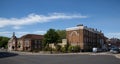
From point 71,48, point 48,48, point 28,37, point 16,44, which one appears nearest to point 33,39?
point 28,37

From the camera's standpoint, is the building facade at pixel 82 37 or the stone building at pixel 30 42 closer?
the building facade at pixel 82 37

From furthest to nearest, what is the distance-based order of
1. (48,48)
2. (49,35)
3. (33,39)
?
(33,39), (49,35), (48,48)

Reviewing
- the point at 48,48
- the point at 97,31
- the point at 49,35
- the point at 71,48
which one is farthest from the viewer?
the point at 97,31

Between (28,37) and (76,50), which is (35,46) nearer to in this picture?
(28,37)

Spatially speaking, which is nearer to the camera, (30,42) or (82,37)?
(82,37)

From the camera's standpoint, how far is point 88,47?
287 feet

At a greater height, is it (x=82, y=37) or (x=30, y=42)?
(x=82, y=37)

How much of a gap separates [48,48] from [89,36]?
698 inches

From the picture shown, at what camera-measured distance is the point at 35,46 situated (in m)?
119

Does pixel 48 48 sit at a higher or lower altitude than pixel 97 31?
lower

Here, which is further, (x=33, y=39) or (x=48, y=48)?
(x=33, y=39)

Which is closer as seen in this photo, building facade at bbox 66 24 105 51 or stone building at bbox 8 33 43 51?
building facade at bbox 66 24 105 51

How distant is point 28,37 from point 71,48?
4445 centimetres

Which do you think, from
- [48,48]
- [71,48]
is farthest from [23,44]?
[71,48]
